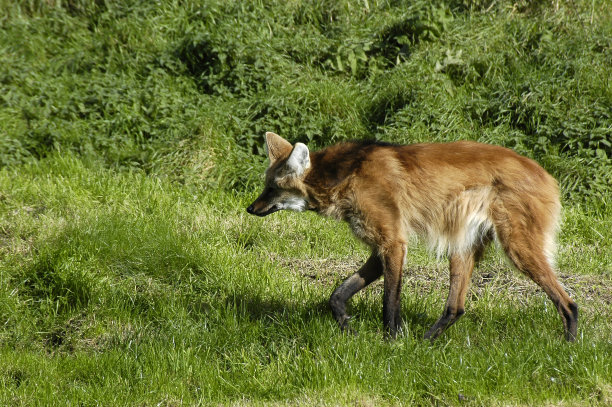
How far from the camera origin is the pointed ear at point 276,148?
460 centimetres

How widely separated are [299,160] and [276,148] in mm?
297

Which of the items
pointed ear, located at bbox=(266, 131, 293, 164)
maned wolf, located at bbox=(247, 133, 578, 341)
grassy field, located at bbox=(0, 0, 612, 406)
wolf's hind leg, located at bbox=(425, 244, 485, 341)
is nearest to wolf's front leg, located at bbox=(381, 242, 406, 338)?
maned wolf, located at bbox=(247, 133, 578, 341)

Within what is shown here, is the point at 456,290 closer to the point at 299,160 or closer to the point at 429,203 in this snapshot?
the point at 429,203

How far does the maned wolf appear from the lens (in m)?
4.15

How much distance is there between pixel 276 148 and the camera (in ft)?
15.2

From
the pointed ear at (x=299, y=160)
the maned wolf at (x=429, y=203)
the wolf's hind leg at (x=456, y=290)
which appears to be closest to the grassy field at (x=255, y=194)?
Result: the wolf's hind leg at (x=456, y=290)

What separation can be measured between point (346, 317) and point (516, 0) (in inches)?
198

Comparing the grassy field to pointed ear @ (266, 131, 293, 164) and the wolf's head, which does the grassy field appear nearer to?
the wolf's head

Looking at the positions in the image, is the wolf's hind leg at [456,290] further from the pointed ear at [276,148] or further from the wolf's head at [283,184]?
the pointed ear at [276,148]

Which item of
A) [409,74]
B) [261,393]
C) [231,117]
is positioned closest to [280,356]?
[261,393]

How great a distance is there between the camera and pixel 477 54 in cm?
731

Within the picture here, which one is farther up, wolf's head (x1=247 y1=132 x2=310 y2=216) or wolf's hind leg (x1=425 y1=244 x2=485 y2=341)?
wolf's head (x1=247 y1=132 x2=310 y2=216)

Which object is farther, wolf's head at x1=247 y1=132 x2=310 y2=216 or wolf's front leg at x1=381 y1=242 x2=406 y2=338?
wolf's head at x1=247 y1=132 x2=310 y2=216

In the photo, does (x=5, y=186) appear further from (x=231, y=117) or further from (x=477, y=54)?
(x=477, y=54)
